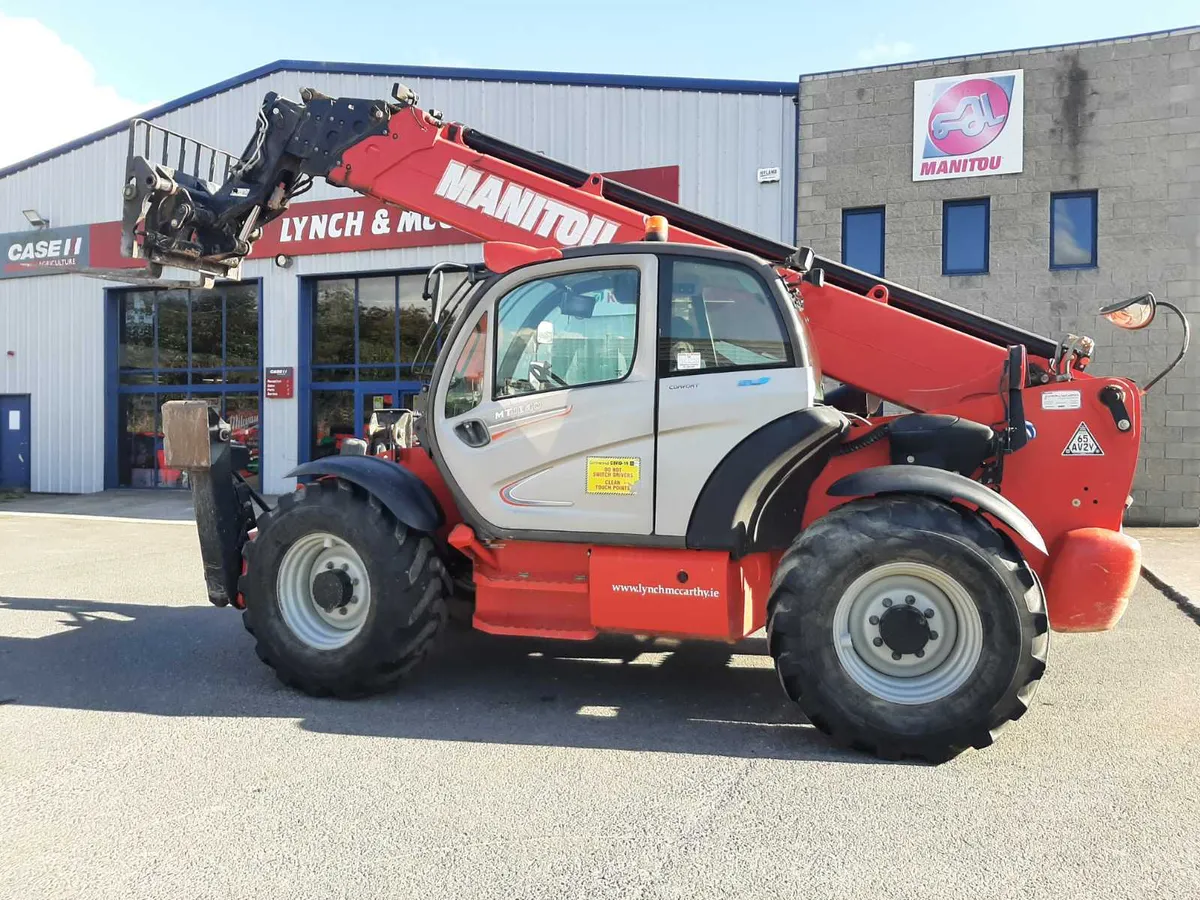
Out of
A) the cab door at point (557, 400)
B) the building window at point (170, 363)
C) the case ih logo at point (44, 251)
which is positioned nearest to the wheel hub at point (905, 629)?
the cab door at point (557, 400)

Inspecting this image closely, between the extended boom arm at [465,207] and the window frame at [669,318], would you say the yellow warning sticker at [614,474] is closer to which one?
the window frame at [669,318]

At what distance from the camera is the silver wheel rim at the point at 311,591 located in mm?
5172

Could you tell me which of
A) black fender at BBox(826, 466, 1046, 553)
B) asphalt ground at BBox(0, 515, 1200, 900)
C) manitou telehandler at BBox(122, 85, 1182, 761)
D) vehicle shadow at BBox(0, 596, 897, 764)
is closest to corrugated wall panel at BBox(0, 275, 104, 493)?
vehicle shadow at BBox(0, 596, 897, 764)

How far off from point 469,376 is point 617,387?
94 centimetres

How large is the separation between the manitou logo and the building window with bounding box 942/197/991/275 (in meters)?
10.1

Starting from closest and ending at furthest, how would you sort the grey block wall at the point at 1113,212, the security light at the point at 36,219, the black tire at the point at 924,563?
the black tire at the point at 924,563
the grey block wall at the point at 1113,212
the security light at the point at 36,219

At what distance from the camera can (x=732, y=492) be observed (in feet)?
14.5

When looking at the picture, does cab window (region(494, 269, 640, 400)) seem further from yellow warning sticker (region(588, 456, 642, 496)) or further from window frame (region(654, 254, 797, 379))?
yellow warning sticker (region(588, 456, 642, 496))

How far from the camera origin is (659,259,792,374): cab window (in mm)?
4547

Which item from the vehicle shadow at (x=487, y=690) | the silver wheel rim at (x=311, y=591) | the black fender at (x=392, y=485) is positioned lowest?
the vehicle shadow at (x=487, y=690)

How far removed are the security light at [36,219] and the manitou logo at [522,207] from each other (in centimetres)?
1850

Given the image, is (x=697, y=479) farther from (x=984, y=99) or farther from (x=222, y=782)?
(x=984, y=99)

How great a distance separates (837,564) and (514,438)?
6.03ft

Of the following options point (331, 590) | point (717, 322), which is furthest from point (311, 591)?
point (717, 322)
